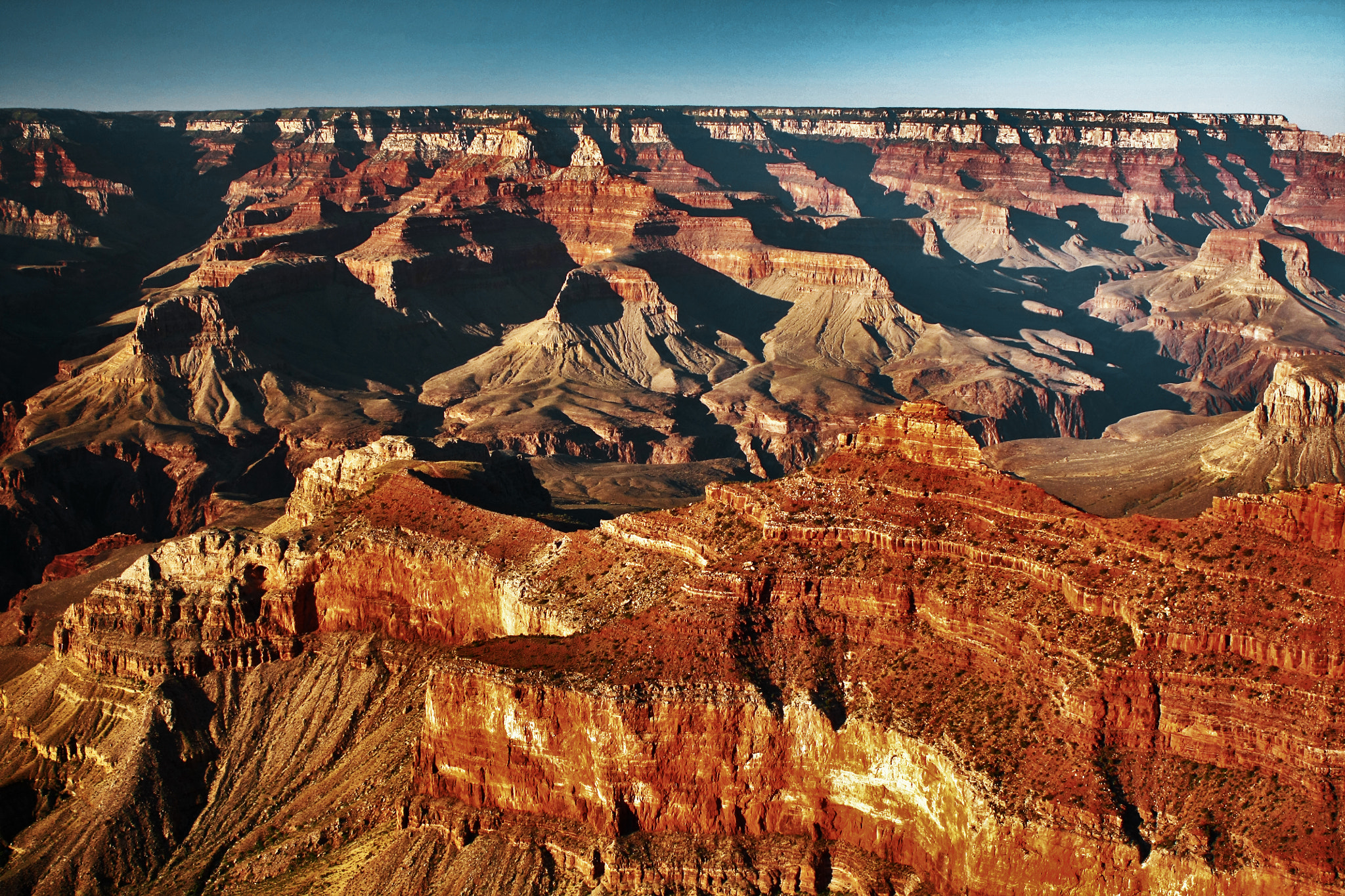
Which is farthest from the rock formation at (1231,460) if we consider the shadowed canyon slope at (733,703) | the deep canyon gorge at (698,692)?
the shadowed canyon slope at (733,703)

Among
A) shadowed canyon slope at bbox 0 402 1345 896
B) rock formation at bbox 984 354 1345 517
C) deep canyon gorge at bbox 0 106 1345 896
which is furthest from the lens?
rock formation at bbox 984 354 1345 517

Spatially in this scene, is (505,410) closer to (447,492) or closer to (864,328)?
(864,328)

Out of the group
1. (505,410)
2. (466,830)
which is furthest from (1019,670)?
(505,410)

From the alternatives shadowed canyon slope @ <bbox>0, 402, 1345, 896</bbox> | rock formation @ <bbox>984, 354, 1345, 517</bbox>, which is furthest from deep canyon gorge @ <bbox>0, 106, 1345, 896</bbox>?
rock formation @ <bbox>984, 354, 1345, 517</bbox>

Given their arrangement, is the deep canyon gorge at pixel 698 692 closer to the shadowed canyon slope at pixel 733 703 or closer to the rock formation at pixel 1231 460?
the shadowed canyon slope at pixel 733 703

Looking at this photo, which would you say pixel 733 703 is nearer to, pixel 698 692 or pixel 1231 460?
pixel 698 692

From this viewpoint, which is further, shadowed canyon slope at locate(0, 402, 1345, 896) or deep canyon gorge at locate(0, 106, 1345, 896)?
deep canyon gorge at locate(0, 106, 1345, 896)

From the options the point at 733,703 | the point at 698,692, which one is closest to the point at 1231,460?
the point at 733,703

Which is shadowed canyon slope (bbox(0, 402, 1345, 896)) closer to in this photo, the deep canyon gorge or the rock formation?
the deep canyon gorge
